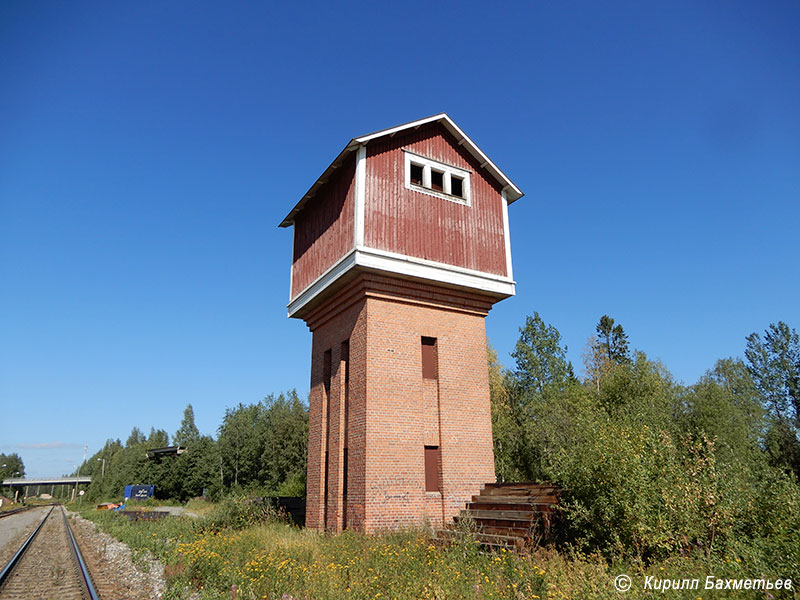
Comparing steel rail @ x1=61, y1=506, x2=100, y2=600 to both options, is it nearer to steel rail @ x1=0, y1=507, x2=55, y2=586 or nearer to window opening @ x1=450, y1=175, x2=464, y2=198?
steel rail @ x1=0, y1=507, x2=55, y2=586

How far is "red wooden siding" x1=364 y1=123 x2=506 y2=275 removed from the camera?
1420 cm

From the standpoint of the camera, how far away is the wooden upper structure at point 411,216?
45.8 feet

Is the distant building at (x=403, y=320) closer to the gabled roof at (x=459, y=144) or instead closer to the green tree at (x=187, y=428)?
the gabled roof at (x=459, y=144)

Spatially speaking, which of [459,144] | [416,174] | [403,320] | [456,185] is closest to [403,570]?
[403,320]

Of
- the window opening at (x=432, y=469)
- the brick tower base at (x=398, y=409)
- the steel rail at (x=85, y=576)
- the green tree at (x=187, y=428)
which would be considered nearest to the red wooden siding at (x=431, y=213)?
the brick tower base at (x=398, y=409)

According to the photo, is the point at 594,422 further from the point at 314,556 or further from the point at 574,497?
the point at 314,556

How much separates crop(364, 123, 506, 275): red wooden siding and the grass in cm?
761

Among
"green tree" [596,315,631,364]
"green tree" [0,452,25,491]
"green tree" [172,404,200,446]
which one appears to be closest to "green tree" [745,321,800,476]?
"green tree" [596,315,631,364]

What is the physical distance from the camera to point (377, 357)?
43.9 feet

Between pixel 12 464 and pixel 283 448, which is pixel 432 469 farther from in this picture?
pixel 12 464

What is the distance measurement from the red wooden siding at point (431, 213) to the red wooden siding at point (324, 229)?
2.41 feet

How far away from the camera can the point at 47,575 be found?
12.6 m

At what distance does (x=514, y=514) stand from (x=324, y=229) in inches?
395

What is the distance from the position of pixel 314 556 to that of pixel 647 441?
681cm
